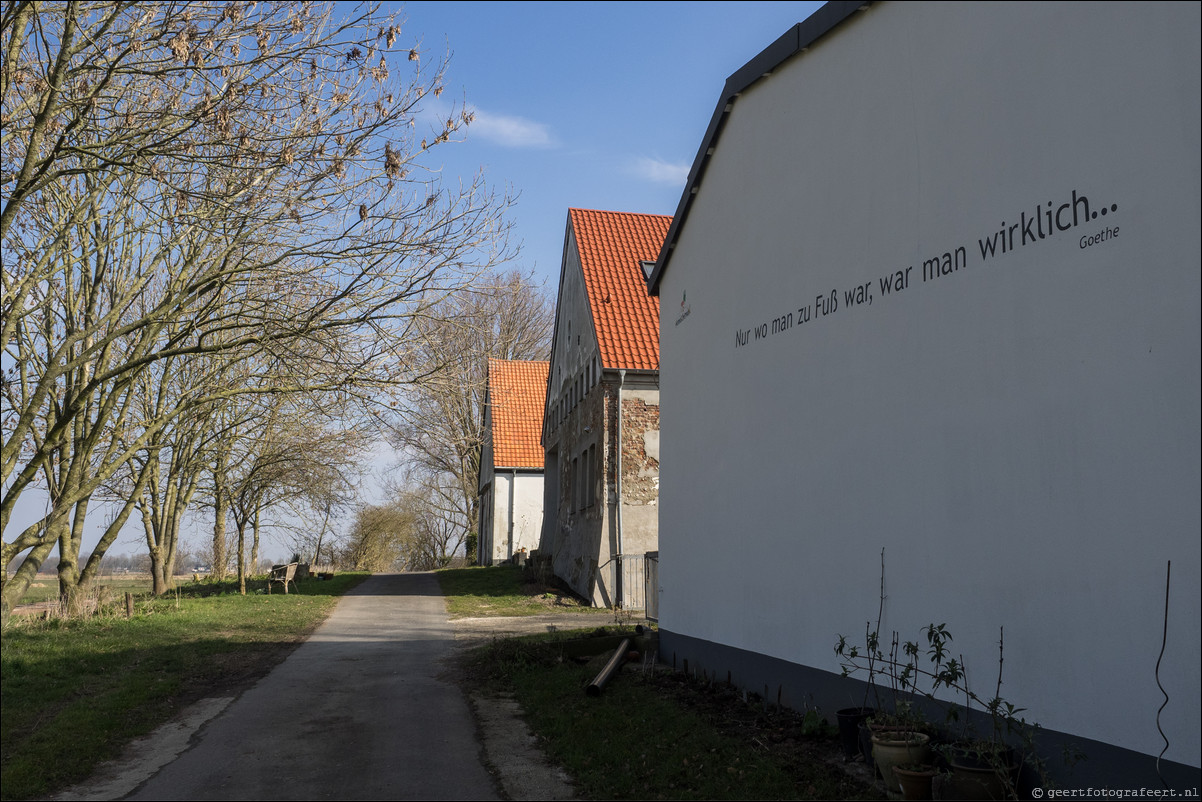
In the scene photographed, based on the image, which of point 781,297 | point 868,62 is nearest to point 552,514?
point 781,297

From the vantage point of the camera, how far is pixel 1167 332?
16.1 feet

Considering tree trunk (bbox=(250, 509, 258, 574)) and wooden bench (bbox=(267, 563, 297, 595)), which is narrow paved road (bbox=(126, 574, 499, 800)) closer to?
wooden bench (bbox=(267, 563, 297, 595))

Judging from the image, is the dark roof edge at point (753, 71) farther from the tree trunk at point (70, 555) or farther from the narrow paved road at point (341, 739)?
the tree trunk at point (70, 555)

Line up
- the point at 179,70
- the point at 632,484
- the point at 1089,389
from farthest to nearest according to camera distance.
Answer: the point at 632,484 → the point at 179,70 → the point at 1089,389

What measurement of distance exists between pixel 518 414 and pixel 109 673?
30.1 meters

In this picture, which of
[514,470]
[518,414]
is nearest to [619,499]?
[514,470]

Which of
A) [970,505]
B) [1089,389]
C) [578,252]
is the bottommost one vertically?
[970,505]

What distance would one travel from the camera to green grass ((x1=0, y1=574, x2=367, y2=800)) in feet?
24.7

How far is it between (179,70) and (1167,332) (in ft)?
28.2

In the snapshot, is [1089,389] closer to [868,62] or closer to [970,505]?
[970,505]

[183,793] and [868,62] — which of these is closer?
[183,793]

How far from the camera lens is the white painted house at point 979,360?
4.96m

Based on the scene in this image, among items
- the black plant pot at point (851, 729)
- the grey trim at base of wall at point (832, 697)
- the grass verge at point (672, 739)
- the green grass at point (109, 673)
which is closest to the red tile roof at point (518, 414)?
the green grass at point (109, 673)

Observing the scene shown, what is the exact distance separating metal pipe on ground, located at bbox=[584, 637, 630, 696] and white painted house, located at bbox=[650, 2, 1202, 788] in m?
1.32
